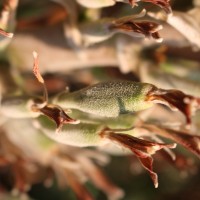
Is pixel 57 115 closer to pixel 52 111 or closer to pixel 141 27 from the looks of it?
pixel 52 111

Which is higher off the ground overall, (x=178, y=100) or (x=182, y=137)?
(x=178, y=100)

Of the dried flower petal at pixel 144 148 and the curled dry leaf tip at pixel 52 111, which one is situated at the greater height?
the curled dry leaf tip at pixel 52 111

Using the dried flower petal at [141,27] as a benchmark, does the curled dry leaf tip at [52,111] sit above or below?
below

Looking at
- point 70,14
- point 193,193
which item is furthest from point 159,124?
point 193,193

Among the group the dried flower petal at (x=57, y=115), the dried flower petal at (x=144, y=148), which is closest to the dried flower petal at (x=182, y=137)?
the dried flower petal at (x=144, y=148)

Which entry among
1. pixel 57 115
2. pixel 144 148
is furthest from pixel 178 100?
pixel 57 115

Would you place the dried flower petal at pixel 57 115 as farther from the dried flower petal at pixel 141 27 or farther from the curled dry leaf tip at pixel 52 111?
the dried flower petal at pixel 141 27

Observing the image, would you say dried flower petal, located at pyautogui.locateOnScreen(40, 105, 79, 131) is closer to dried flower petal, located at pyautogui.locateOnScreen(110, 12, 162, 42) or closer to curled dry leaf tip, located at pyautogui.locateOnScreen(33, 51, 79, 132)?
curled dry leaf tip, located at pyautogui.locateOnScreen(33, 51, 79, 132)

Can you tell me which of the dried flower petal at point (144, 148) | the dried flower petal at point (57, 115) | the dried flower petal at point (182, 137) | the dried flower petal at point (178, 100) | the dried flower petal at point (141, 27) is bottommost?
the dried flower petal at point (182, 137)

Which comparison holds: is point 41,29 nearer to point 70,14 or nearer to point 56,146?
point 70,14

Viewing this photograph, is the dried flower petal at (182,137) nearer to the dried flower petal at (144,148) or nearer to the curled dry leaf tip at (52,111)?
the dried flower petal at (144,148)

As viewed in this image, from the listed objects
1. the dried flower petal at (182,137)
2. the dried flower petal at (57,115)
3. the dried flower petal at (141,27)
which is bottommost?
the dried flower petal at (182,137)
